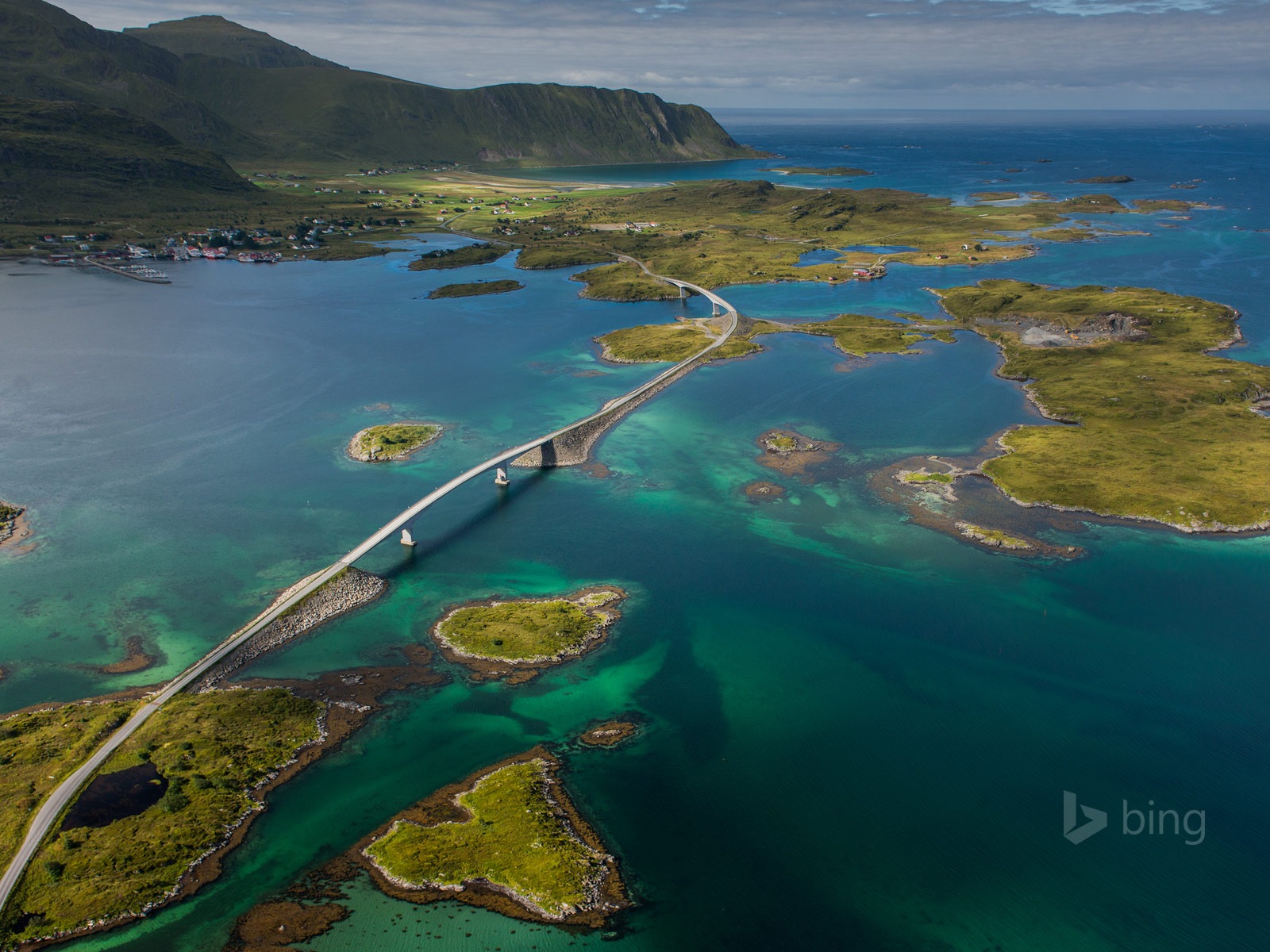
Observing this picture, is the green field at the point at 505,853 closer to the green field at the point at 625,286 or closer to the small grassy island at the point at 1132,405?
the small grassy island at the point at 1132,405

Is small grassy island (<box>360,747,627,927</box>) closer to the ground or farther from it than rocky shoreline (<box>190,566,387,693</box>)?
closer to the ground

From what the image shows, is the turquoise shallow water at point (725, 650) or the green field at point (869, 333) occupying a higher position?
the green field at point (869, 333)

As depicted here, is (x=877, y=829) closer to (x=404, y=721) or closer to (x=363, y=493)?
(x=404, y=721)

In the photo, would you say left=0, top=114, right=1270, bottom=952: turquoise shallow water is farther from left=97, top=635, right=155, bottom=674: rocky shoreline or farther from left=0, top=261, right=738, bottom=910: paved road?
left=0, top=261, right=738, bottom=910: paved road

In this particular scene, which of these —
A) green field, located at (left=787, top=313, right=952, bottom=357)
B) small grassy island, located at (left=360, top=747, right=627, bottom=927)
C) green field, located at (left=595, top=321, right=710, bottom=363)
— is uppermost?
green field, located at (left=787, top=313, right=952, bottom=357)

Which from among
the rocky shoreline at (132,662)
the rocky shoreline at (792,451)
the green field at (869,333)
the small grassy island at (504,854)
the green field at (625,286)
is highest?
the green field at (625,286)

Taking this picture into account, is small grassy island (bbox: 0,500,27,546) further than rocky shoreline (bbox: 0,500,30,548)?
Yes

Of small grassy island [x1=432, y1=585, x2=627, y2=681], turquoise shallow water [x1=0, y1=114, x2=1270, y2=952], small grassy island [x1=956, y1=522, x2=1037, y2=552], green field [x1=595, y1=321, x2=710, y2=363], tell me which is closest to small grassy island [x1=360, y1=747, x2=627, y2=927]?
turquoise shallow water [x1=0, y1=114, x2=1270, y2=952]

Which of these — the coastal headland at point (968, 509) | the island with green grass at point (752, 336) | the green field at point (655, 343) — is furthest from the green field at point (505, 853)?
the island with green grass at point (752, 336)

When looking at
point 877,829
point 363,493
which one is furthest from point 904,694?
point 363,493
